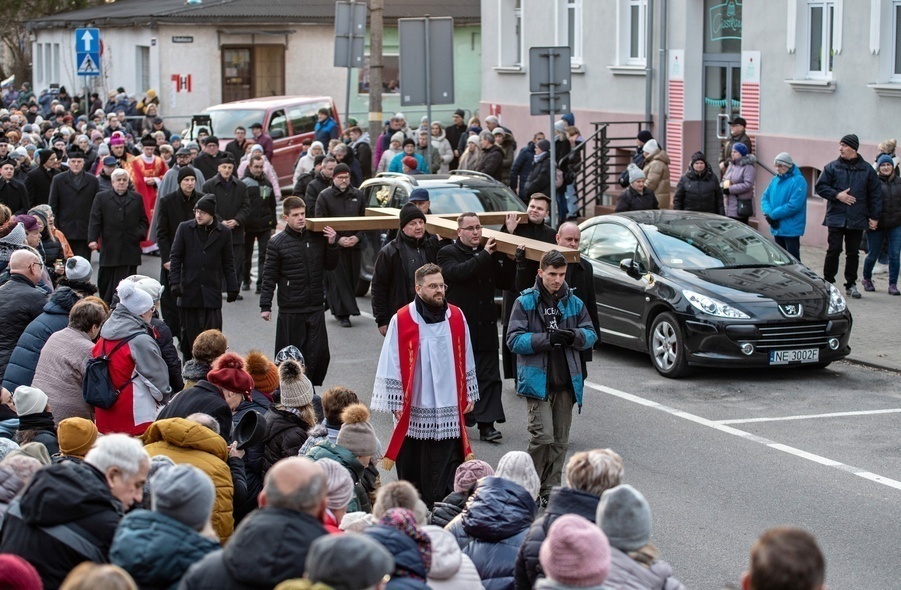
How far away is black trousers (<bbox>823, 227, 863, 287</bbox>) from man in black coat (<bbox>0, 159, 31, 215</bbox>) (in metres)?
10.8

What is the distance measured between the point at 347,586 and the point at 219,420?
3668mm

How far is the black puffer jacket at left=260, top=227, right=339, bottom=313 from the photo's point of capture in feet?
40.1

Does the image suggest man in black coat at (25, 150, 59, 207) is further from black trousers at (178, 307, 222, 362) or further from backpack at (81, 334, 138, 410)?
backpack at (81, 334, 138, 410)

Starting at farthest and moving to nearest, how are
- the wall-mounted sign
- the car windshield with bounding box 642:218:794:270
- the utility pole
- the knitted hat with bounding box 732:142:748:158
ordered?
the utility pole < the wall-mounted sign < the knitted hat with bounding box 732:142:748:158 < the car windshield with bounding box 642:218:794:270

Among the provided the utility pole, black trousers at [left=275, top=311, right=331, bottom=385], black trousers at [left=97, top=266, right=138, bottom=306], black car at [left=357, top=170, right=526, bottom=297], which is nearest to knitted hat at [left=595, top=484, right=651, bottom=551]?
black trousers at [left=275, top=311, right=331, bottom=385]

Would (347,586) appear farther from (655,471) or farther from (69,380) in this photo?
(655,471)

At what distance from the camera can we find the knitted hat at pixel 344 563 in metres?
4.21

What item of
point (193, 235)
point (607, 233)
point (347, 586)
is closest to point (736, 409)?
point (607, 233)

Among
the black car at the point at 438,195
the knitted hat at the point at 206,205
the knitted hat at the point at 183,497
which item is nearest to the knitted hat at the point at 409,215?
the knitted hat at the point at 206,205

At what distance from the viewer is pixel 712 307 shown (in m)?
13.4

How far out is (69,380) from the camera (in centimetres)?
899

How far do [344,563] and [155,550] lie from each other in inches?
39.5

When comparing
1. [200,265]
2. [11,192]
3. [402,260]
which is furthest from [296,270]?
[11,192]

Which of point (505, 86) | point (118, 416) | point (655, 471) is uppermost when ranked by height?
point (505, 86)
